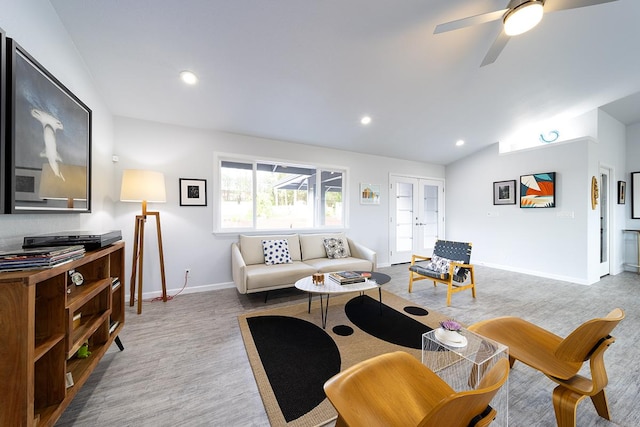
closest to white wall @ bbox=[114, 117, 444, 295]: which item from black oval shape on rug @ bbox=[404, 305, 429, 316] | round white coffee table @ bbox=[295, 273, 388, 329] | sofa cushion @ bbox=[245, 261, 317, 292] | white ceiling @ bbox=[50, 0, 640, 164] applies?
white ceiling @ bbox=[50, 0, 640, 164]

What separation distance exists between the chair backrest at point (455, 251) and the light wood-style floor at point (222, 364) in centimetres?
55

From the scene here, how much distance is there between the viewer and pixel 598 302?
3.19m

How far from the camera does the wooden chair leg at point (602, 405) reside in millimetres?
1392

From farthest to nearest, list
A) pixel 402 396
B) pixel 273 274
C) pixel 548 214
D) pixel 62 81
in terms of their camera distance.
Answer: pixel 548 214, pixel 273 274, pixel 62 81, pixel 402 396

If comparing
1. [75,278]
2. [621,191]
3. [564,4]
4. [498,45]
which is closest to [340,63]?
[498,45]

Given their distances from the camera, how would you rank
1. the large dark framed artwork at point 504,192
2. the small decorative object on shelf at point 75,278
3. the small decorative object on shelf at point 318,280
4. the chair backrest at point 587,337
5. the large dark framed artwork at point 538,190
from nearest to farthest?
the chair backrest at point 587,337, the small decorative object on shelf at point 75,278, the small decorative object on shelf at point 318,280, the large dark framed artwork at point 538,190, the large dark framed artwork at point 504,192

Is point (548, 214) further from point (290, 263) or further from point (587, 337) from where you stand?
point (290, 263)

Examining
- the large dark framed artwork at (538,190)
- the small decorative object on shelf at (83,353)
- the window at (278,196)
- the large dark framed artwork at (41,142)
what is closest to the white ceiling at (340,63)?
the window at (278,196)

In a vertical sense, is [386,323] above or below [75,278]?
below

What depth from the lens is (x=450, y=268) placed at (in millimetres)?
3225

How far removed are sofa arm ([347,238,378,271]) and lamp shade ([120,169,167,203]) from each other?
298 cm

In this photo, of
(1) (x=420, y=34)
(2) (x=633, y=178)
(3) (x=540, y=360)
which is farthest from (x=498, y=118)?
(3) (x=540, y=360)

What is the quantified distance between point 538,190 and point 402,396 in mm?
5167

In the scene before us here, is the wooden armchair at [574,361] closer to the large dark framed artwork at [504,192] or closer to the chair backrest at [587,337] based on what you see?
the chair backrest at [587,337]
